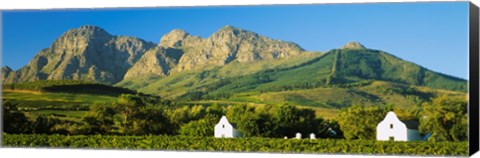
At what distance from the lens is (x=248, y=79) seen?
82.7 feet

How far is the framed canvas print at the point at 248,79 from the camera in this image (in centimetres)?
2225

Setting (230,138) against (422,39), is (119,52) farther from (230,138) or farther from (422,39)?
(422,39)

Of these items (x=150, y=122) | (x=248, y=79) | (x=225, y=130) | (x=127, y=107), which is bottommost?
(x=225, y=130)

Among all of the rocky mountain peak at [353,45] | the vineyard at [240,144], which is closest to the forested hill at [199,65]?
the rocky mountain peak at [353,45]

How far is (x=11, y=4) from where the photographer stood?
24.3 metres

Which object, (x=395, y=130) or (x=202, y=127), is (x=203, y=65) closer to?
(x=202, y=127)

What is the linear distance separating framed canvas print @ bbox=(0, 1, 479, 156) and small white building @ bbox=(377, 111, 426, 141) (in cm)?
3

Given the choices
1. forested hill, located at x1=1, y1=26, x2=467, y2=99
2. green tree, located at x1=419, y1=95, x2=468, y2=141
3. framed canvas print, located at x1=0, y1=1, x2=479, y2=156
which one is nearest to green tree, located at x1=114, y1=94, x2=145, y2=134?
framed canvas print, located at x1=0, y1=1, x2=479, y2=156

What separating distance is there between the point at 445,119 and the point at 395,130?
1144 mm

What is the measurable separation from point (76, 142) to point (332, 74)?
5890 mm

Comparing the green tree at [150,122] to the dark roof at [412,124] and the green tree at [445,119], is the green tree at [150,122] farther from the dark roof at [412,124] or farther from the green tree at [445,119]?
the green tree at [445,119]

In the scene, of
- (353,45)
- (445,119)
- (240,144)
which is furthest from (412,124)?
(240,144)

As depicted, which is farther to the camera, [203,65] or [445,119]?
[203,65]

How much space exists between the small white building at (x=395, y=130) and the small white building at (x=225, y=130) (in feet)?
10.2
